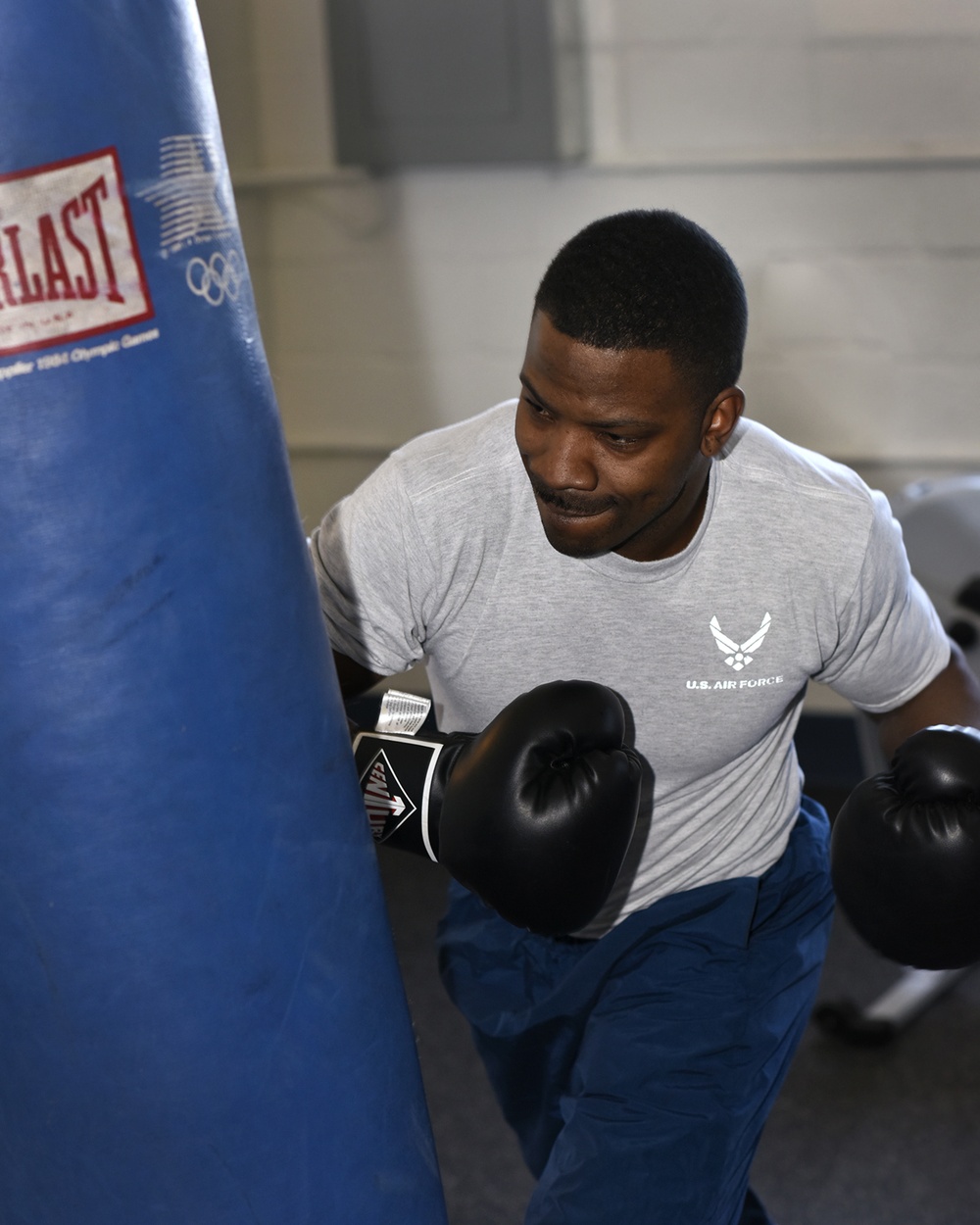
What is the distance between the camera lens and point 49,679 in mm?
919

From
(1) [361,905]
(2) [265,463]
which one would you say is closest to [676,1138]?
(1) [361,905]

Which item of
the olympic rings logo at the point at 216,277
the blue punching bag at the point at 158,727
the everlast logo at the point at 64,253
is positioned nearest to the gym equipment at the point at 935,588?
the blue punching bag at the point at 158,727

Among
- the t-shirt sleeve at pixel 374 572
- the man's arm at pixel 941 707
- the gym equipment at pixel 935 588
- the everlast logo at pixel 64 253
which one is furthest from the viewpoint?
the gym equipment at pixel 935 588

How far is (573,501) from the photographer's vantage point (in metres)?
1.30

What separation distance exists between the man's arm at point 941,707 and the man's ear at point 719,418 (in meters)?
0.39

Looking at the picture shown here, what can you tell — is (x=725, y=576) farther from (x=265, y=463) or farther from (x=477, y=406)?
(x=477, y=406)

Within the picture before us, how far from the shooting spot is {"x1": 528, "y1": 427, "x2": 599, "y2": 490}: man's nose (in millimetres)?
1281

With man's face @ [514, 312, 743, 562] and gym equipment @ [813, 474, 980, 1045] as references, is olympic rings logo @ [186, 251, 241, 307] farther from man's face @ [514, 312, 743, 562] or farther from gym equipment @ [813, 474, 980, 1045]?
gym equipment @ [813, 474, 980, 1045]

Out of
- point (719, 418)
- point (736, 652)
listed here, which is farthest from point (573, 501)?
point (736, 652)

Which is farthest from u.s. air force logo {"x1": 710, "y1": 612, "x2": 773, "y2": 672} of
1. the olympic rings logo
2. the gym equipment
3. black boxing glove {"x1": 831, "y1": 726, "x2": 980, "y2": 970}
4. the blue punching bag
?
the gym equipment

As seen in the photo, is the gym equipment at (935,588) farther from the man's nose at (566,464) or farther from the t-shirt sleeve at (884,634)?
the man's nose at (566,464)

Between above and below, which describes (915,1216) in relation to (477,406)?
below

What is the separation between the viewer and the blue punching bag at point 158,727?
0.87 m

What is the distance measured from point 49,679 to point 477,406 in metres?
2.36
